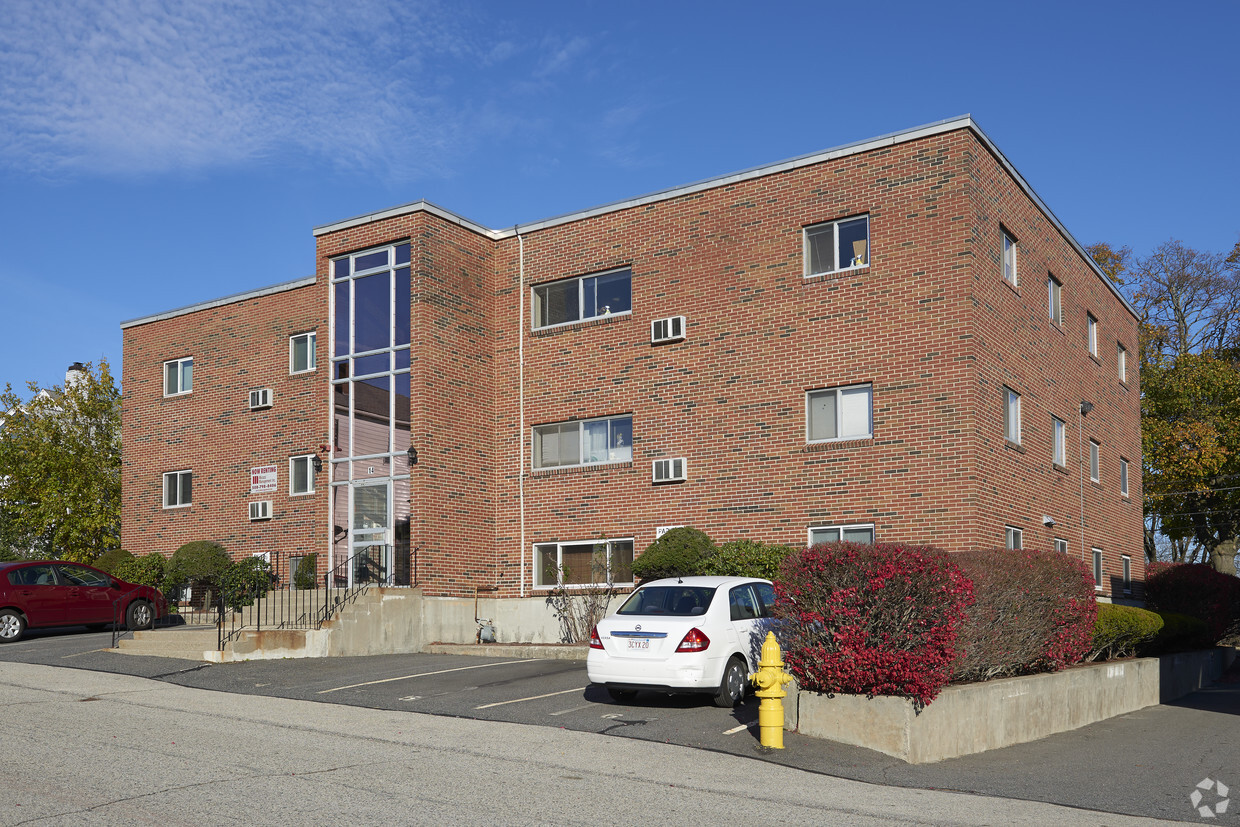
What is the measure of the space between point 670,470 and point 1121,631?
809 centimetres

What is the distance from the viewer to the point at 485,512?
76.5ft

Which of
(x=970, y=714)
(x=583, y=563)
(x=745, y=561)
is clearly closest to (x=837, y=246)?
(x=745, y=561)

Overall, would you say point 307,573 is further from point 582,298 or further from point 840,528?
point 840,528

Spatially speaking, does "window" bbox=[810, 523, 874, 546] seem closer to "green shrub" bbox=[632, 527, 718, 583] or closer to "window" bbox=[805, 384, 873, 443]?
"window" bbox=[805, 384, 873, 443]

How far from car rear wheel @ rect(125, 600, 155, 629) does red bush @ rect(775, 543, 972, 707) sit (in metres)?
15.9

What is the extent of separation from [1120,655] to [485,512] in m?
11.9

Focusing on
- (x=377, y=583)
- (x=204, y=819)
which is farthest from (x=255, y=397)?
(x=204, y=819)

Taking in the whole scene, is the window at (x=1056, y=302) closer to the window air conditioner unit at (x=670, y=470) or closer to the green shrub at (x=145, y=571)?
the window air conditioner unit at (x=670, y=470)

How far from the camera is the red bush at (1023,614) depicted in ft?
42.8

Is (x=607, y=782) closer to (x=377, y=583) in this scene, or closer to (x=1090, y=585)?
(x=1090, y=585)

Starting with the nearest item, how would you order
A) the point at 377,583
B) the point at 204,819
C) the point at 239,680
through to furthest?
the point at 204,819, the point at 239,680, the point at 377,583

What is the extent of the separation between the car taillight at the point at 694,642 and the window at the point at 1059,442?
12.8m

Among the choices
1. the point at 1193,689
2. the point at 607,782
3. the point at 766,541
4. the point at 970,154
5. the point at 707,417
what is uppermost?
the point at 970,154

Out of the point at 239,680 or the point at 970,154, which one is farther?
the point at 970,154
